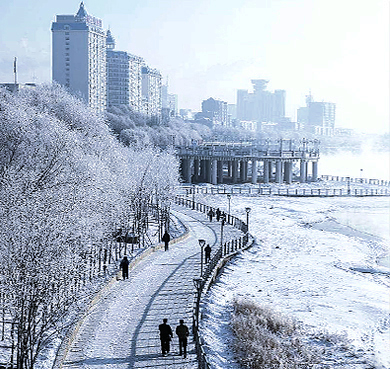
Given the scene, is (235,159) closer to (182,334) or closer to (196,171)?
(196,171)

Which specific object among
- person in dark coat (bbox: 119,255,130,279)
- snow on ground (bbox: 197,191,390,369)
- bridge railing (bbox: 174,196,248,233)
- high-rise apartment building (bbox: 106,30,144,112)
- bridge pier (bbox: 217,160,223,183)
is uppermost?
high-rise apartment building (bbox: 106,30,144,112)

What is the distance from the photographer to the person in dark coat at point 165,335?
17922 mm

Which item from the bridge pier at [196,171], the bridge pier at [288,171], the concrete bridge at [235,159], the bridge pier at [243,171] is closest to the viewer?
the concrete bridge at [235,159]

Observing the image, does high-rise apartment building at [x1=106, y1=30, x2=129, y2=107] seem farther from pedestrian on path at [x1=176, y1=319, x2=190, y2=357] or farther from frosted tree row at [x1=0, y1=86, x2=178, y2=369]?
pedestrian on path at [x1=176, y1=319, x2=190, y2=357]

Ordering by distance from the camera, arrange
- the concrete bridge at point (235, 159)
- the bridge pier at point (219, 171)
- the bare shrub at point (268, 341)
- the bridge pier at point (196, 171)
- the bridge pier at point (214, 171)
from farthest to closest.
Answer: the bridge pier at point (196, 171) < the bridge pier at point (219, 171) < the concrete bridge at point (235, 159) < the bridge pier at point (214, 171) < the bare shrub at point (268, 341)

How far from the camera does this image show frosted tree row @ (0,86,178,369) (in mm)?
16984

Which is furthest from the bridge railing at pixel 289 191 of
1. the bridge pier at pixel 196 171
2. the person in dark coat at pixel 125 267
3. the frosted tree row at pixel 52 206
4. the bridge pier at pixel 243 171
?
the person in dark coat at pixel 125 267

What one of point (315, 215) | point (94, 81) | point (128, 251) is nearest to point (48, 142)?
point (128, 251)

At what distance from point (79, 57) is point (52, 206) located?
440ft

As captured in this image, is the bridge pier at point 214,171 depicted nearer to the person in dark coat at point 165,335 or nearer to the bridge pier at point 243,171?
the bridge pier at point 243,171

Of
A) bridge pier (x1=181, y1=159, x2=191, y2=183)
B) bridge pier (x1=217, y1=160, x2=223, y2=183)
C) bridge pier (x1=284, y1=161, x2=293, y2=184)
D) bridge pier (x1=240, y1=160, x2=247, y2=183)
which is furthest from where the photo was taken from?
bridge pier (x1=284, y1=161, x2=293, y2=184)

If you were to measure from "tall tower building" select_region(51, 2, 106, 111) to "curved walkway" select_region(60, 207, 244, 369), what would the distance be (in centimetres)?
12154

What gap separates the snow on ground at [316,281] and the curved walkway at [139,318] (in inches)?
56.0

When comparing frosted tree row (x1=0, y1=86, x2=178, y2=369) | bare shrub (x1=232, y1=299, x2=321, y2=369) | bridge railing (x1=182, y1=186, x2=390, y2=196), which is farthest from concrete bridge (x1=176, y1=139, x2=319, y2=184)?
bare shrub (x1=232, y1=299, x2=321, y2=369)
